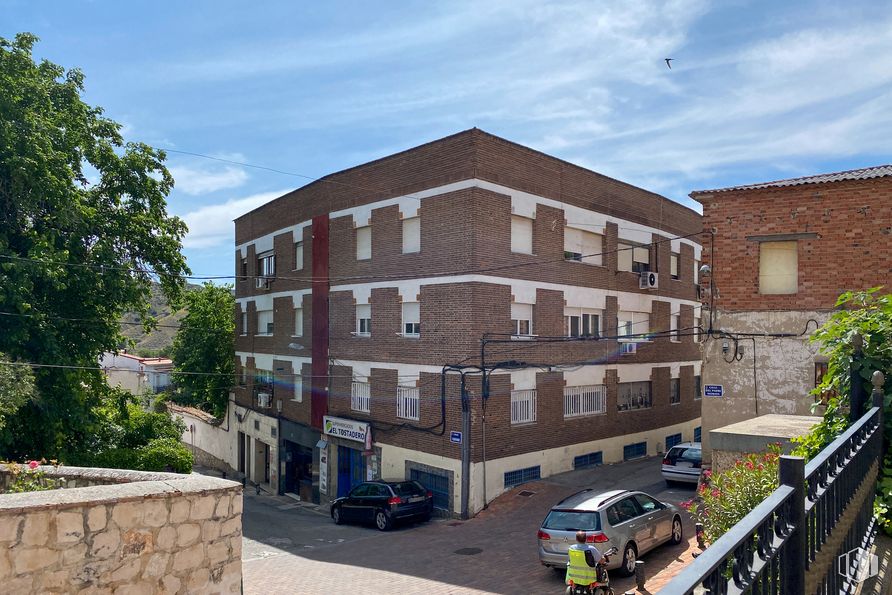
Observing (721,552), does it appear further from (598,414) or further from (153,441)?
(598,414)

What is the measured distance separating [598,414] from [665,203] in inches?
427

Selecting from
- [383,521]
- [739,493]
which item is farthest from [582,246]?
[739,493]

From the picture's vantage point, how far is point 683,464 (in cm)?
2089

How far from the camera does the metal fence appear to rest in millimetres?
2174

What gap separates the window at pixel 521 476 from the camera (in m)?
22.3

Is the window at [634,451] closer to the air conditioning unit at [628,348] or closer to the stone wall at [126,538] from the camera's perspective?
the air conditioning unit at [628,348]

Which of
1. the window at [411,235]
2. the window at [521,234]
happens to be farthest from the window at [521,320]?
the window at [411,235]

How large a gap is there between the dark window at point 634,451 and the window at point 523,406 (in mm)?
6437

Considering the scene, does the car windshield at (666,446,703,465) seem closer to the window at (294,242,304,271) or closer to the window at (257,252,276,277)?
the window at (294,242,304,271)

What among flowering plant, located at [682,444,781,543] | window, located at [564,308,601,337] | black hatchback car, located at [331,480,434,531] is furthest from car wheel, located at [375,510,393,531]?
flowering plant, located at [682,444,781,543]

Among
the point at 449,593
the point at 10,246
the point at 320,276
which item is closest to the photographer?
the point at 449,593

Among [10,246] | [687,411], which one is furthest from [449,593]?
[687,411]

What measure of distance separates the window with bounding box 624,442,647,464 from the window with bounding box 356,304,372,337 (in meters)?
11.4

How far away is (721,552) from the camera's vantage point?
2.08 m
